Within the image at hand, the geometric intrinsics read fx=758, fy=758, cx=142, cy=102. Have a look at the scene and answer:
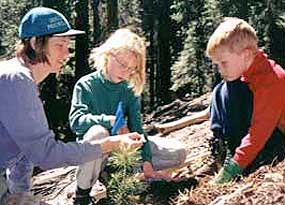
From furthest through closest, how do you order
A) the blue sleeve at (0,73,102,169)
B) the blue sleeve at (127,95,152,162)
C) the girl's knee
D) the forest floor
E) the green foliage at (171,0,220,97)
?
the green foliage at (171,0,220,97) → the blue sleeve at (127,95,152,162) → the girl's knee → the blue sleeve at (0,73,102,169) → the forest floor

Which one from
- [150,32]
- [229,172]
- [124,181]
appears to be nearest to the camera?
[124,181]

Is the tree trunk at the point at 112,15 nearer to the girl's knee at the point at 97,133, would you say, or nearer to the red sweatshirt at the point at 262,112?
the girl's knee at the point at 97,133

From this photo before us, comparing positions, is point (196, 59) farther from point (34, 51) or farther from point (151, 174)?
point (34, 51)

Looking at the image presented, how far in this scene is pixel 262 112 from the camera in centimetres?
497

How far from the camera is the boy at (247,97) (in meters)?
4.97

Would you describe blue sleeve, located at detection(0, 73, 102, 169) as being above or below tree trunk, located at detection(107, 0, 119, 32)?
above

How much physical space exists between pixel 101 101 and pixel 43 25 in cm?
164

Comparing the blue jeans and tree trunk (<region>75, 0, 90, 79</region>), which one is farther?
tree trunk (<region>75, 0, 90, 79</region>)

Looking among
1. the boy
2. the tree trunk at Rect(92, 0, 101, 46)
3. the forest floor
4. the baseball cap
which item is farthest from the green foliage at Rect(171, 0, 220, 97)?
the baseball cap

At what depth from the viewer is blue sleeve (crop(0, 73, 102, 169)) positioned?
3959 mm

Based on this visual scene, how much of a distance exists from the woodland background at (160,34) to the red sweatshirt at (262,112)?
822 inches

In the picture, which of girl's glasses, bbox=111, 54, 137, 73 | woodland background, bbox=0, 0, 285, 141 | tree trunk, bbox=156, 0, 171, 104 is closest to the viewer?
girl's glasses, bbox=111, 54, 137, 73

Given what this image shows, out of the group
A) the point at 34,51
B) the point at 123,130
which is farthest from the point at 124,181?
the point at 123,130

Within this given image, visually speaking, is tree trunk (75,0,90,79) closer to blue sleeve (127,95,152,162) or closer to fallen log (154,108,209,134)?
fallen log (154,108,209,134)
